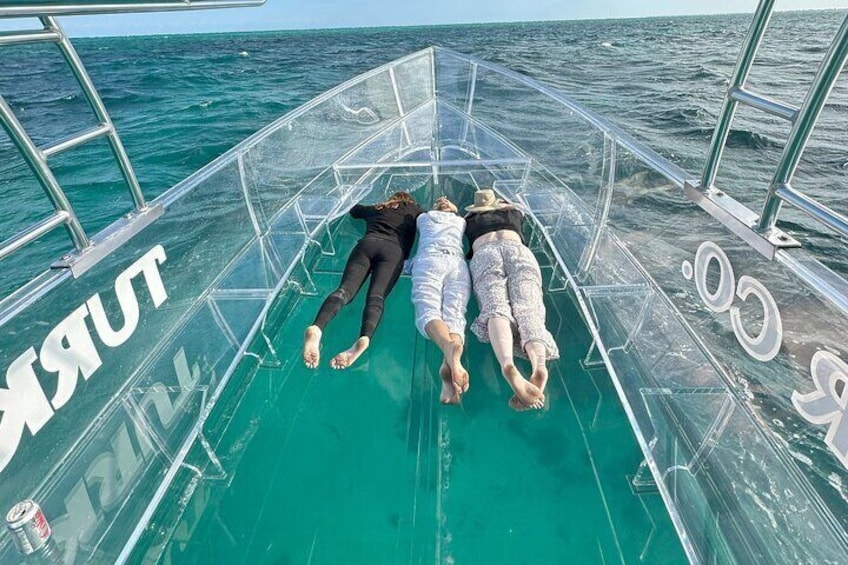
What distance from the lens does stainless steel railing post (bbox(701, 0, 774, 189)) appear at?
152 centimetres

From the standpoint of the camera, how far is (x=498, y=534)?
5.92 feet

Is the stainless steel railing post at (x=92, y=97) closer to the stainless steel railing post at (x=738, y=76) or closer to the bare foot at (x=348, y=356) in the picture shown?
the bare foot at (x=348, y=356)

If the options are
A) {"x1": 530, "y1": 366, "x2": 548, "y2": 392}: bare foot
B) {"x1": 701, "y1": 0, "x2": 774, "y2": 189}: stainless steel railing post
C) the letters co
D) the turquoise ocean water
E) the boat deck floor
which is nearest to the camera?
the letters co

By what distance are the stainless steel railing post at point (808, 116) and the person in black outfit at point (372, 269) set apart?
1.75m

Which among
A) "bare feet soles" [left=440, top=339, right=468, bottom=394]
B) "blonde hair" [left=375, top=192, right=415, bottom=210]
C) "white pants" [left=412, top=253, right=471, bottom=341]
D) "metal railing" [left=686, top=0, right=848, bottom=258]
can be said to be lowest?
"bare feet soles" [left=440, top=339, right=468, bottom=394]

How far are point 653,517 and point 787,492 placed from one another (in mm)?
462

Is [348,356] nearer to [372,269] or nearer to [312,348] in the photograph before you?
[312,348]

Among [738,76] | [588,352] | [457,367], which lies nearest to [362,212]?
[457,367]

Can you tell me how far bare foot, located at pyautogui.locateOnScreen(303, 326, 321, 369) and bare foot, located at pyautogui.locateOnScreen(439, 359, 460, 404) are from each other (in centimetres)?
62

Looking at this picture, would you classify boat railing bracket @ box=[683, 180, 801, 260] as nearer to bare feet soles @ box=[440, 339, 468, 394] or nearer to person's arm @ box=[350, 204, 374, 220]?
bare feet soles @ box=[440, 339, 468, 394]

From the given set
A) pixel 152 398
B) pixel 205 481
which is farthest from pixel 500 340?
pixel 152 398

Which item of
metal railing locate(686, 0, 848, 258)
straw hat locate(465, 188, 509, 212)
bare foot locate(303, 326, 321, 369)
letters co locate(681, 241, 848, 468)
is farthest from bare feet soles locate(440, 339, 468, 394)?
straw hat locate(465, 188, 509, 212)

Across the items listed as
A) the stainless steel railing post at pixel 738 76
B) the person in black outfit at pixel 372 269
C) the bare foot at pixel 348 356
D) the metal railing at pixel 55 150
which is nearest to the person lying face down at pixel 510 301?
the person in black outfit at pixel 372 269

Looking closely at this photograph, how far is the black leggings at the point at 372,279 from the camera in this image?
252 centimetres
